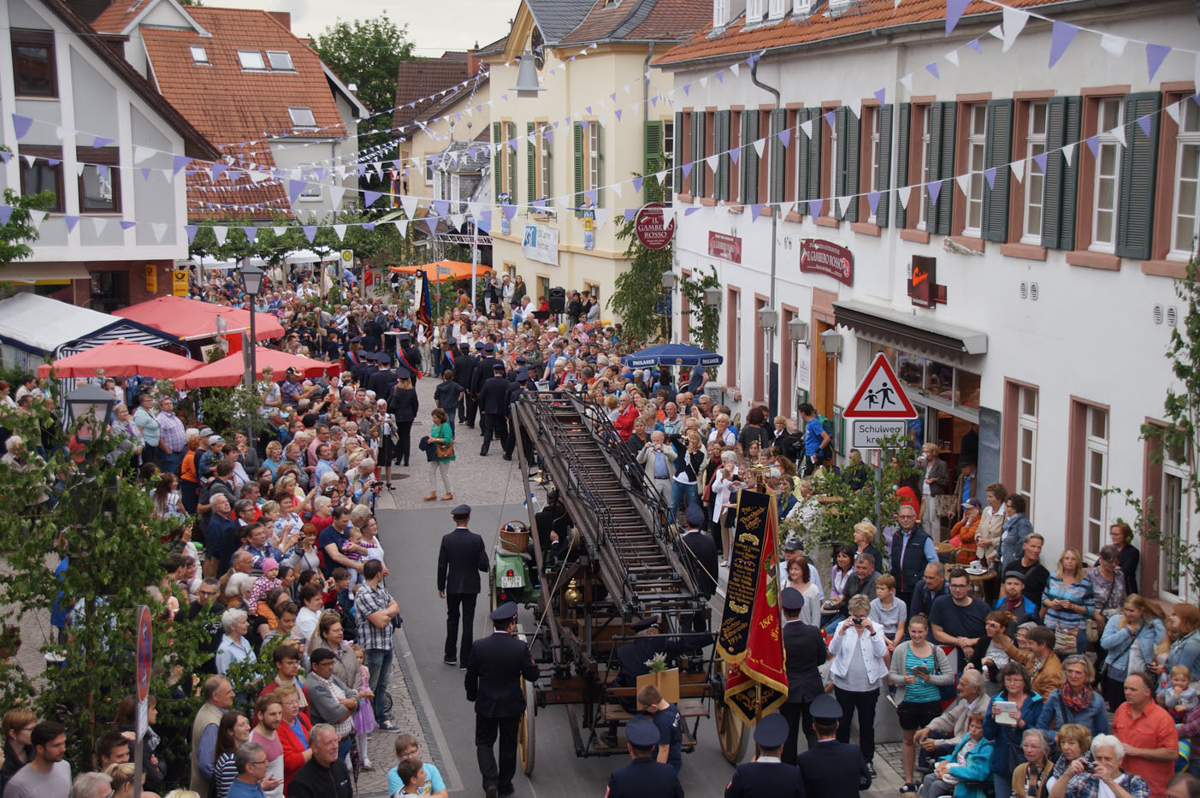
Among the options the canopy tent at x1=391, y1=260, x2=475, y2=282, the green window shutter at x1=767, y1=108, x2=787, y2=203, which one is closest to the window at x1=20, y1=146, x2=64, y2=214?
the canopy tent at x1=391, y1=260, x2=475, y2=282

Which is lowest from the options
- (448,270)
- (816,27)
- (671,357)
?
(671,357)

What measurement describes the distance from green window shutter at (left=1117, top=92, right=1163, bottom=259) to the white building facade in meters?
0.02

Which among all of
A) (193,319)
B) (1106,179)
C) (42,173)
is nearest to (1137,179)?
(1106,179)

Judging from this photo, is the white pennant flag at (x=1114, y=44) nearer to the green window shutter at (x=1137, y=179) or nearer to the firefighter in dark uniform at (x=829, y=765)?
the green window shutter at (x=1137, y=179)

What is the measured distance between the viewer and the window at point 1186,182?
1231 centimetres

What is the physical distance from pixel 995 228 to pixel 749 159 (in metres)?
9.52

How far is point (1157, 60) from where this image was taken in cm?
1049

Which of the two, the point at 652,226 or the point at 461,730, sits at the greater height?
the point at 652,226

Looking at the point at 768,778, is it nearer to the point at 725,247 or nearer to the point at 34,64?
the point at 725,247

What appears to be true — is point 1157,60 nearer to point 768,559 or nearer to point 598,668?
point 768,559

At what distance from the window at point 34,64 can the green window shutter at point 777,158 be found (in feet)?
48.8

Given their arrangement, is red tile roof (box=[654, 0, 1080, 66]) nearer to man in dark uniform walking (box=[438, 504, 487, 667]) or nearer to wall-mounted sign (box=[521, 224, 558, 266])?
man in dark uniform walking (box=[438, 504, 487, 667])

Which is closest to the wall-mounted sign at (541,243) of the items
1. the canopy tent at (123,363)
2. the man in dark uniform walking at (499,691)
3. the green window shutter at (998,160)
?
the canopy tent at (123,363)

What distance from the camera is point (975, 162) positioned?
55.3 ft
